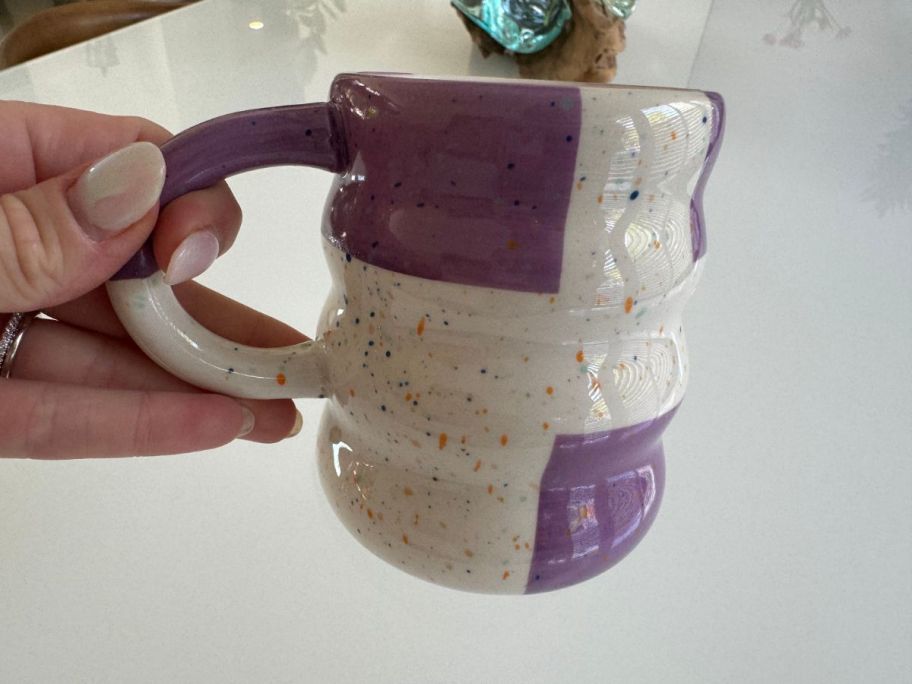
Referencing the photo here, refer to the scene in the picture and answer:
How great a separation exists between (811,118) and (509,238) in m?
0.94

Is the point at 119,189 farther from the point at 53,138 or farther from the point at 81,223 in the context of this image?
the point at 53,138

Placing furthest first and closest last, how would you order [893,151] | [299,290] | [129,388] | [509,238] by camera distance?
[893,151]
[299,290]
[129,388]
[509,238]

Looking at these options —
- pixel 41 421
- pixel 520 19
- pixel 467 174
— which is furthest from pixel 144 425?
pixel 520 19

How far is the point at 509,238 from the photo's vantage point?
396 millimetres

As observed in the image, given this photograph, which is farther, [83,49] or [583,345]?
[83,49]

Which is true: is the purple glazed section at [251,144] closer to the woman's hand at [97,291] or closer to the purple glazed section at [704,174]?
the woman's hand at [97,291]

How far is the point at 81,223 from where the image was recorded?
17.1 inches

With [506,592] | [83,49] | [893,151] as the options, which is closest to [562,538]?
[506,592]

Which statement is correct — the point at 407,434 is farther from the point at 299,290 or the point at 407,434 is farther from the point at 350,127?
the point at 299,290

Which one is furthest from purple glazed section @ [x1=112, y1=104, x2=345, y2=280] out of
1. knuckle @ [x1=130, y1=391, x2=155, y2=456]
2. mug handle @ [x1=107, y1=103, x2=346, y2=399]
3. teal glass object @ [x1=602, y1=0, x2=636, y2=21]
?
teal glass object @ [x1=602, y1=0, x2=636, y2=21]

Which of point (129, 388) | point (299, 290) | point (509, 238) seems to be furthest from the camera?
point (299, 290)

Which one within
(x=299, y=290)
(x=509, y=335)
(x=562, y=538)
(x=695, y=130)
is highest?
(x=695, y=130)

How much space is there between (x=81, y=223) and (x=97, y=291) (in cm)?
18

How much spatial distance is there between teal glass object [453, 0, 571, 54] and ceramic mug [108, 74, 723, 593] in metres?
0.98
